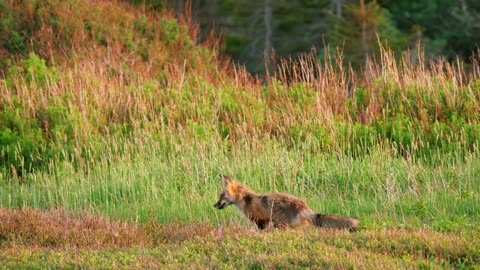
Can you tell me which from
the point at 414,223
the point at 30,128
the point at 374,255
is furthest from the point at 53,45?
the point at 374,255

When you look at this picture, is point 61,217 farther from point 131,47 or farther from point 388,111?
point 131,47

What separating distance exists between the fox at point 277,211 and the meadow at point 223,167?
241 millimetres

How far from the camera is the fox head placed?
380 inches

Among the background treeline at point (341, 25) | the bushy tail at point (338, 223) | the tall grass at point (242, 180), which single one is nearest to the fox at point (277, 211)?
the bushy tail at point (338, 223)

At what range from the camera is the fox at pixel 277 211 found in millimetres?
9102

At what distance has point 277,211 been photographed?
938 centimetres

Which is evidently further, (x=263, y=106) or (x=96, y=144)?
(x=263, y=106)

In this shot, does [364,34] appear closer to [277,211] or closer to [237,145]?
[237,145]

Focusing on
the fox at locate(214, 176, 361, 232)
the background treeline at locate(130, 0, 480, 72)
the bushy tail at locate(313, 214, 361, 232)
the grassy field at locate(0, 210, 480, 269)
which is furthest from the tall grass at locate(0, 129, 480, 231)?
the background treeline at locate(130, 0, 480, 72)

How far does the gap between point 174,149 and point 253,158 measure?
171cm

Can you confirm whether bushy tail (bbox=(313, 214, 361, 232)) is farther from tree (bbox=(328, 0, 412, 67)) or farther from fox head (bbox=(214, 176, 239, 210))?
tree (bbox=(328, 0, 412, 67))

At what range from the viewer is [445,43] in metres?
31.5

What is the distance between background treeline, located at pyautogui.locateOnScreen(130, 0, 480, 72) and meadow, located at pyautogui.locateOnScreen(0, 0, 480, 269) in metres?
11.6

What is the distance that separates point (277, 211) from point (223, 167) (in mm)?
3735
